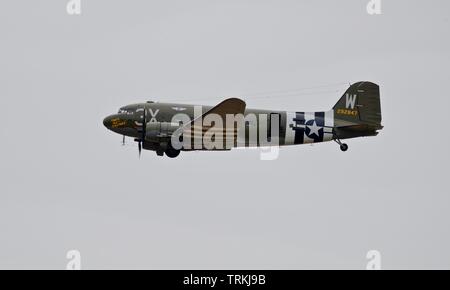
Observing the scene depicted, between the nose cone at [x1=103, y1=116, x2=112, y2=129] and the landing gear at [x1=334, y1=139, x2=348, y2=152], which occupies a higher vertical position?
the nose cone at [x1=103, y1=116, x2=112, y2=129]

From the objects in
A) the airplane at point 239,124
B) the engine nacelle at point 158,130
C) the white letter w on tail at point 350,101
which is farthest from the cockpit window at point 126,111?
the white letter w on tail at point 350,101

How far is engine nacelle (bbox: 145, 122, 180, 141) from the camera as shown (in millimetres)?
35969

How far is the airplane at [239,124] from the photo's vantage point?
3612 cm

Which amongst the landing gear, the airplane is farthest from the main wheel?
the landing gear

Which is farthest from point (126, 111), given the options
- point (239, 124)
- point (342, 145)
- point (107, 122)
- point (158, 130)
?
point (342, 145)

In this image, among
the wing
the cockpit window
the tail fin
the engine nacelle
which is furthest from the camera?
the cockpit window

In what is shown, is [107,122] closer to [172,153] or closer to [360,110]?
[172,153]

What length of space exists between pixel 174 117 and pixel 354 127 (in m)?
6.72

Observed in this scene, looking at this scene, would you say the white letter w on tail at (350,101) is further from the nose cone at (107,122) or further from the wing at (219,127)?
the nose cone at (107,122)

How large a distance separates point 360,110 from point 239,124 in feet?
15.7

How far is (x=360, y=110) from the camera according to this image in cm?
3759

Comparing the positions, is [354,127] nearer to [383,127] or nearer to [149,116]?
[383,127]

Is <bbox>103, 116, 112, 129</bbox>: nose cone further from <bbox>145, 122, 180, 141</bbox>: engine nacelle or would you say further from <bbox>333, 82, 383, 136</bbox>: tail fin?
<bbox>333, 82, 383, 136</bbox>: tail fin
